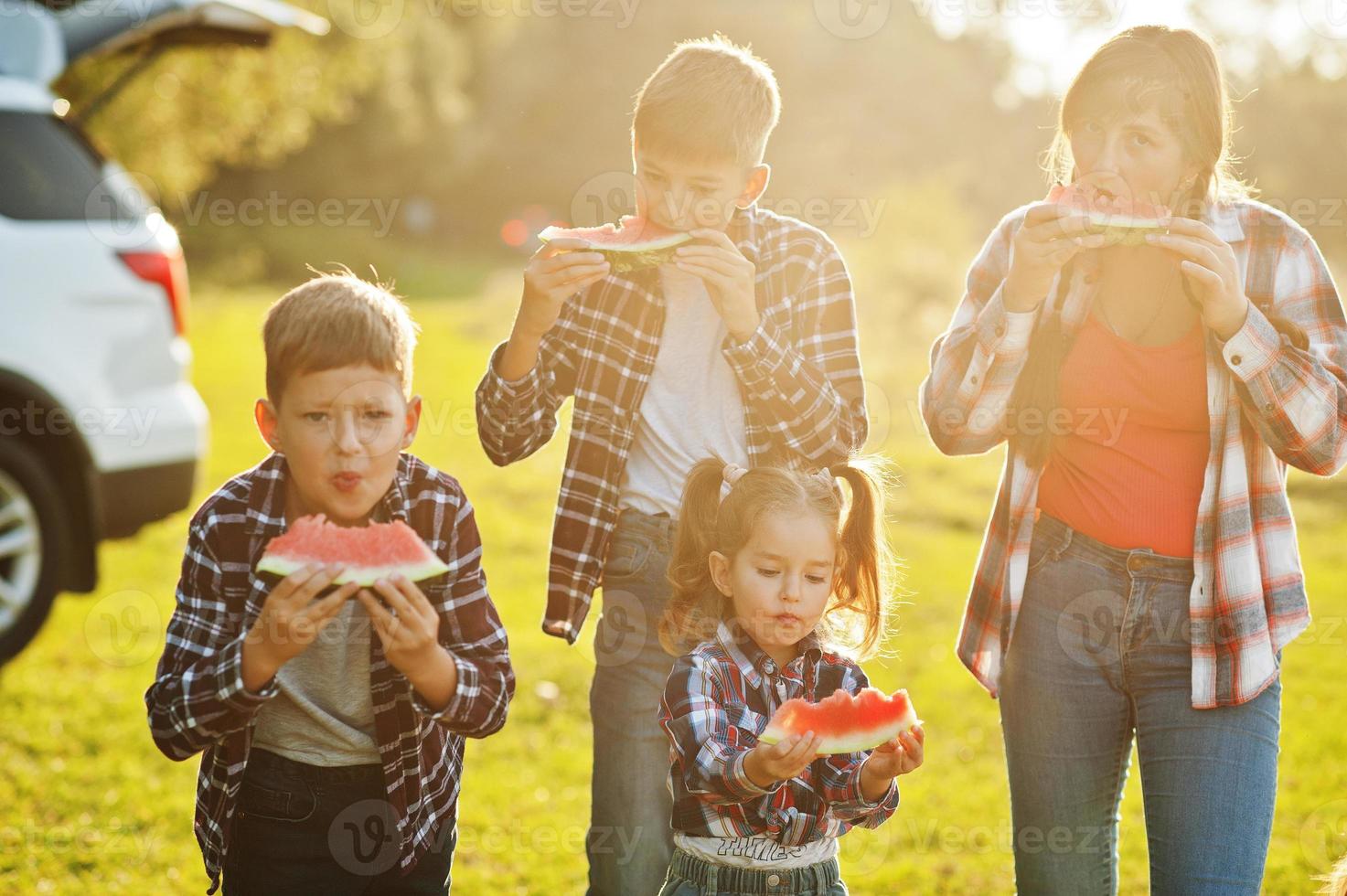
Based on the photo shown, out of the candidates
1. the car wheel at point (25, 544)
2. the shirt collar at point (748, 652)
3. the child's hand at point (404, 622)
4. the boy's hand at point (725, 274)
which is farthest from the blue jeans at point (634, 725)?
the car wheel at point (25, 544)

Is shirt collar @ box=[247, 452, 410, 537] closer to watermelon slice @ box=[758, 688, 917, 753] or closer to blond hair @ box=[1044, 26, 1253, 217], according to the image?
watermelon slice @ box=[758, 688, 917, 753]

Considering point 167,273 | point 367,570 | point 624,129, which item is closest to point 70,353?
point 167,273

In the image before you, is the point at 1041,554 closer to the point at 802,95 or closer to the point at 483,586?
the point at 483,586

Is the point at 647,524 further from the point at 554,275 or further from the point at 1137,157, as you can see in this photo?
the point at 1137,157

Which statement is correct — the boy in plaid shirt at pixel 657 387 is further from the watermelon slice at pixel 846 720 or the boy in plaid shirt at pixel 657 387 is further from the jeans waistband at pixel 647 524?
the watermelon slice at pixel 846 720

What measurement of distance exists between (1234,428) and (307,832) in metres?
2.32

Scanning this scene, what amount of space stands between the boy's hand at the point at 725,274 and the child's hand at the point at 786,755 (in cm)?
102

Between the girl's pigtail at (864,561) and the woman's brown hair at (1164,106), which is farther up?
the woman's brown hair at (1164,106)

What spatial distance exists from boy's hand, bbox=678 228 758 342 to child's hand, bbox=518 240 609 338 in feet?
0.73

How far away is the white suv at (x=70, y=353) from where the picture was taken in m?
6.66

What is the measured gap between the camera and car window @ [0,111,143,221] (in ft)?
22.1

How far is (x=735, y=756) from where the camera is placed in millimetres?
2695

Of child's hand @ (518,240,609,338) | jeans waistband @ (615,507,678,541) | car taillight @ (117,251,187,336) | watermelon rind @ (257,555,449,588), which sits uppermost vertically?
car taillight @ (117,251,187,336)

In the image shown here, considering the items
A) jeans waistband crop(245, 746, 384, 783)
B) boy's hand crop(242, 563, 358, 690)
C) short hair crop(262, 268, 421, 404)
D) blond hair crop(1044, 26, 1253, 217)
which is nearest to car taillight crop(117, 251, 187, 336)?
short hair crop(262, 268, 421, 404)
